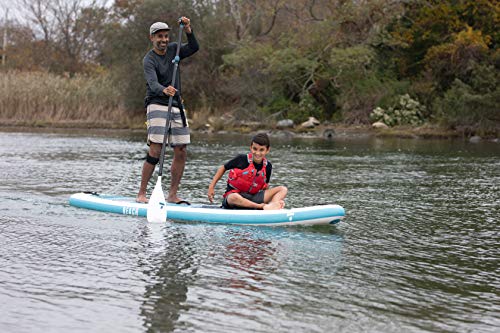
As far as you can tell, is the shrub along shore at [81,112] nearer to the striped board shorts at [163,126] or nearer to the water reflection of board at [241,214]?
the striped board shorts at [163,126]

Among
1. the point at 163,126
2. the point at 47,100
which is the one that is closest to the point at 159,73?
the point at 163,126

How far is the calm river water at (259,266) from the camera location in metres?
4.85

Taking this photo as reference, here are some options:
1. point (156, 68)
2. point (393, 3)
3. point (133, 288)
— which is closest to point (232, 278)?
point (133, 288)

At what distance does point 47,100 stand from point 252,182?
87.0 ft

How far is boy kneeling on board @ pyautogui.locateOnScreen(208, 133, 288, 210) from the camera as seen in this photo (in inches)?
329

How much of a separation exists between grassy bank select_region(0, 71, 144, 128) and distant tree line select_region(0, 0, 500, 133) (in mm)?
1934

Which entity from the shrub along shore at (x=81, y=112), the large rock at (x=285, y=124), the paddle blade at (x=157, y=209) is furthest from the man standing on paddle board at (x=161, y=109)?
the large rock at (x=285, y=124)

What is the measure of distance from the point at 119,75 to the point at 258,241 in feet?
98.9

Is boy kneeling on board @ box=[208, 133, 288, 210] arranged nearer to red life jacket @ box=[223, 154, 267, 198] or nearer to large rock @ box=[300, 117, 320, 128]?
red life jacket @ box=[223, 154, 267, 198]

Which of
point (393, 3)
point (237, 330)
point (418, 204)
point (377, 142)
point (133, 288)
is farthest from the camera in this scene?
point (393, 3)

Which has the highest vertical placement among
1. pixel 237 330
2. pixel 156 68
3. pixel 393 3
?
pixel 393 3

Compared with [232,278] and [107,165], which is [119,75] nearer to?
[107,165]

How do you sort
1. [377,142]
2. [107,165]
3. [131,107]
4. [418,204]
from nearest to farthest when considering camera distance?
[418,204] → [107,165] → [377,142] → [131,107]

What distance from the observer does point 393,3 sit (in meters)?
32.5
